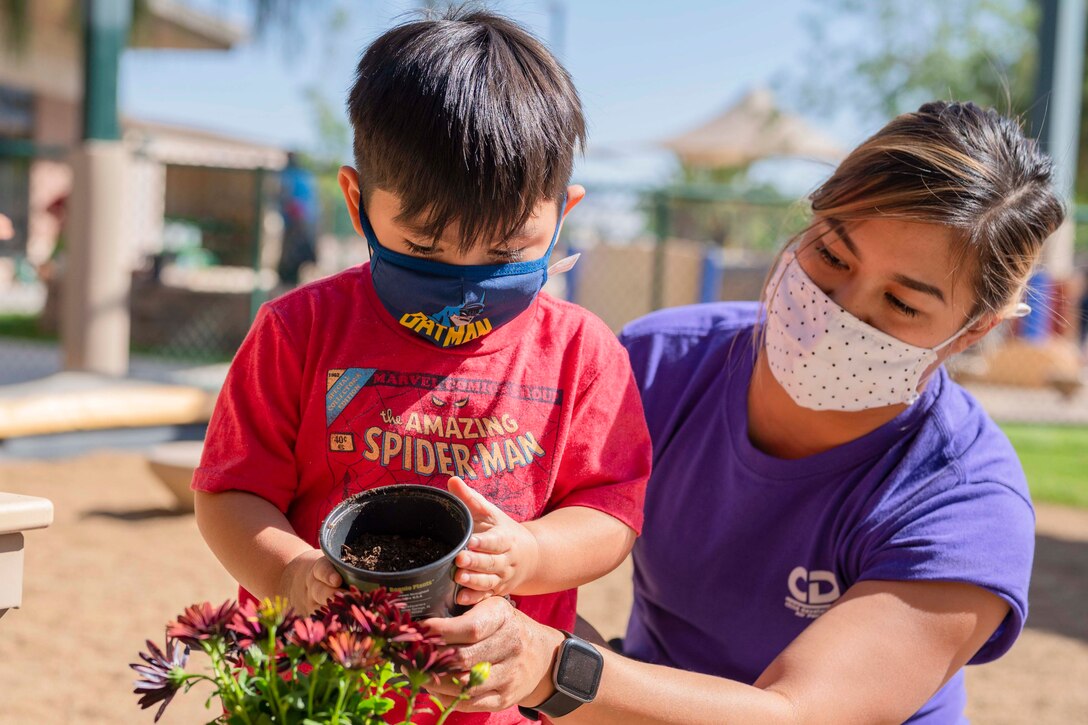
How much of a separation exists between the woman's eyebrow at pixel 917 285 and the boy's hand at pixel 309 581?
1208mm

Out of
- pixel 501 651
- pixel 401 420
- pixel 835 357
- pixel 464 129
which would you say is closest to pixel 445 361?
pixel 401 420

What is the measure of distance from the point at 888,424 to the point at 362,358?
1141 mm

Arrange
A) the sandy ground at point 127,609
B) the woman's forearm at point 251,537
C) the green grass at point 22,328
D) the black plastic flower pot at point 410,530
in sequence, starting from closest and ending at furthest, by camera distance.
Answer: the black plastic flower pot at point 410,530 → the woman's forearm at point 251,537 → the sandy ground at point 127,609 → the green grass at point 22,328

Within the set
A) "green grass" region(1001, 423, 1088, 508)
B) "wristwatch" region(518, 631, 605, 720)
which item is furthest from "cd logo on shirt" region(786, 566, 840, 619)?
"green grass" region(1001, 423, 1088, 508)

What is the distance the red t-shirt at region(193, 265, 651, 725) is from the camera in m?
1.62

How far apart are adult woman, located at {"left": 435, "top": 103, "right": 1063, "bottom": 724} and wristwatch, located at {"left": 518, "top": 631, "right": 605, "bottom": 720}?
9.6 inches

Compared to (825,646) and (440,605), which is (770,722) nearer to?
(825,646)

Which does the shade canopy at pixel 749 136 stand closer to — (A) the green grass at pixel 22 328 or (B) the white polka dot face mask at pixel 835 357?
(A) the green grass at pixel 22 328

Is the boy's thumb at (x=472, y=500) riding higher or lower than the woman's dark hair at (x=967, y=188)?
lower

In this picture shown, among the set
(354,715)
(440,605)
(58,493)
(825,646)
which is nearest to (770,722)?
(825,646)

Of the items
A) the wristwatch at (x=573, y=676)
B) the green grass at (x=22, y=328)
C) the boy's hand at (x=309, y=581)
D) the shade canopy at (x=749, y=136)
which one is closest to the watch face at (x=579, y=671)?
the wristwatch at (x=573, y=676)

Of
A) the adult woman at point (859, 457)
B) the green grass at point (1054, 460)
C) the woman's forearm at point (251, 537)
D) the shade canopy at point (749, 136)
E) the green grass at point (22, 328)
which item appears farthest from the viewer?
the shade canopy at point (749, 136)

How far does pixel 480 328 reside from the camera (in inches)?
65.1

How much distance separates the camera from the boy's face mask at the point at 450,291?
61.2 inches
